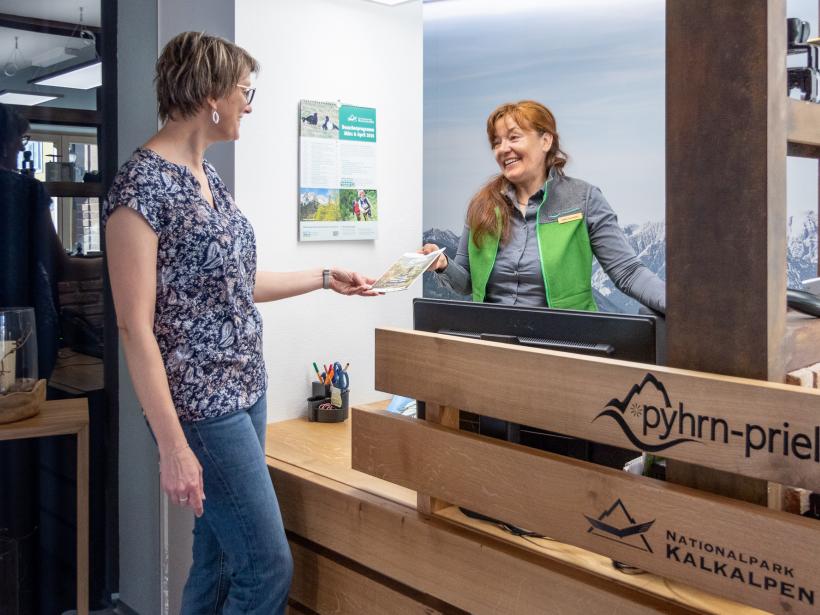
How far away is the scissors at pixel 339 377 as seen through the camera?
298 cm

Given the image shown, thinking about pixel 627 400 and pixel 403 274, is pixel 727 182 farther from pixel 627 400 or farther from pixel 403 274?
pixel 403 274

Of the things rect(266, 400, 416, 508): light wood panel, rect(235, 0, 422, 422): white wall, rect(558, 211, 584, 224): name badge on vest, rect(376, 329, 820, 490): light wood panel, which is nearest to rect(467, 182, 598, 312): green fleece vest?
rect(558, 211, 584, 224): name badge on vest

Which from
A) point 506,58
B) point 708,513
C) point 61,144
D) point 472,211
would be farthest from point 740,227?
point 506,58

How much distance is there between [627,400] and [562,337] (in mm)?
332

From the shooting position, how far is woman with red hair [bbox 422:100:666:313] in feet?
9.48

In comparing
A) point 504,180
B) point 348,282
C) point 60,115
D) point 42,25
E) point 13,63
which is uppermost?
point 42,25

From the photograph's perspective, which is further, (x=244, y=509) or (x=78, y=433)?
(x=78, y=433)

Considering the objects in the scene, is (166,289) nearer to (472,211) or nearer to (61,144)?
(61,144)

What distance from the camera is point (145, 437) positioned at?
116 inches

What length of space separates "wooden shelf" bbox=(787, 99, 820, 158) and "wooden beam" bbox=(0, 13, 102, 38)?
2.36 meters

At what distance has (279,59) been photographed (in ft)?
9.36

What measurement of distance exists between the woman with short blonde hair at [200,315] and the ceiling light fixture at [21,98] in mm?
986

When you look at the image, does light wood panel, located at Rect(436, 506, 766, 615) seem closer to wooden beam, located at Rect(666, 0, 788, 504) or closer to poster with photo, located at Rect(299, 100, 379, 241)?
wooden beam, located at Rect(666, 0, 788, 504)

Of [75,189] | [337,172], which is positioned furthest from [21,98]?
[337,172]
